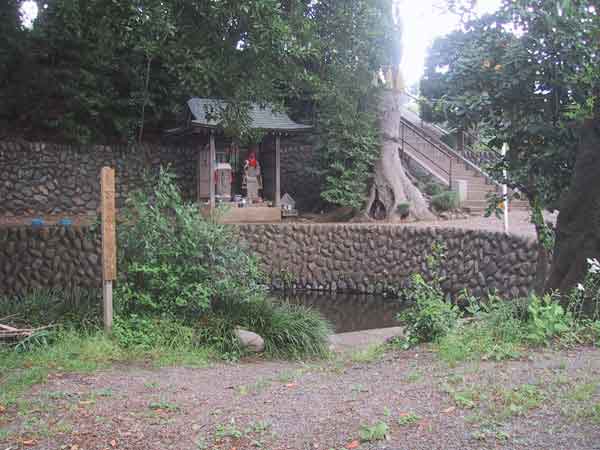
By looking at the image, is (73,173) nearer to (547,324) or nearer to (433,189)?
(433,189)

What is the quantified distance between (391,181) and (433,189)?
1710 mm

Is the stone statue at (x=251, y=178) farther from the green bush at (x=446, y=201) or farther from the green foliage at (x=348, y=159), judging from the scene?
the green bush at (x=446, y=201)

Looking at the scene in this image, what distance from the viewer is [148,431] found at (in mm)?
3635

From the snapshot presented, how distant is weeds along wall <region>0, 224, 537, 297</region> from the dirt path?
805cm

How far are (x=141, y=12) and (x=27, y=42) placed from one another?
1335 centimetres

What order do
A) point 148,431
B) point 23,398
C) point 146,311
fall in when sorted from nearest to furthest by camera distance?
point 148,431 → point 23,398 → point 146,311

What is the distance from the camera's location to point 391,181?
1911 centimetres

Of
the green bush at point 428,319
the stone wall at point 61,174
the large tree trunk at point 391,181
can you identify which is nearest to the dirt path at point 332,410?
the green bush at point 428,319

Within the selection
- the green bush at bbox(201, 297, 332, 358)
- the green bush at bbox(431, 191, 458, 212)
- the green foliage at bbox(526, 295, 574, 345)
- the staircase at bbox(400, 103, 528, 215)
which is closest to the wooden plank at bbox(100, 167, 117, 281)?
the green bush at bbox(201, 297, 332, 358)

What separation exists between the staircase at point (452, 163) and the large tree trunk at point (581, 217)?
12863mm

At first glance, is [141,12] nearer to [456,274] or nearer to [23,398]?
[23,398]

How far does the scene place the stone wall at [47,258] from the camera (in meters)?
12.3

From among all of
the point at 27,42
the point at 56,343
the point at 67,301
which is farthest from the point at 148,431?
the point at 27,42

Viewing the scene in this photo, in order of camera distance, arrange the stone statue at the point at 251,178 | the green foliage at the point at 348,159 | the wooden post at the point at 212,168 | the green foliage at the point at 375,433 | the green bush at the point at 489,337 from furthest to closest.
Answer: the stone statue at the point at 251,178
the green foliage at the point at 348,159
the wooden post at the point at 212,168
the green bush at the point at 489,337
the green foliage at the point at 375,433
